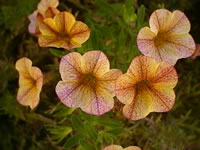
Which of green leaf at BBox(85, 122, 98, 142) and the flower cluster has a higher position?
the flower cluster

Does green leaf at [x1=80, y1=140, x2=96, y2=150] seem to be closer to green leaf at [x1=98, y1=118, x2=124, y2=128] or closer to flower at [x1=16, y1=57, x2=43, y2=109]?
green leaf at [x1=98, y1=118, x2=124, y2=128]

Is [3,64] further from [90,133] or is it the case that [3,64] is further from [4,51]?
[90,133]

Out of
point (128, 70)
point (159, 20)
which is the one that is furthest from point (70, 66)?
point (159, 20)

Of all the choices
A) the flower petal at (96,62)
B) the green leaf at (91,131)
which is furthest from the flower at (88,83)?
the green leaf at (91,131)

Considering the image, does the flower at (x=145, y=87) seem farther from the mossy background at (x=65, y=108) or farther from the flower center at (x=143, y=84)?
the mossy background at (x=65, y=108)

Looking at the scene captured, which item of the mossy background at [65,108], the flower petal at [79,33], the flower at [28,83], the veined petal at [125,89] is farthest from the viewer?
the mossy background at [65,108]

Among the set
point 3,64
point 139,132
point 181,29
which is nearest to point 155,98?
point 181,29

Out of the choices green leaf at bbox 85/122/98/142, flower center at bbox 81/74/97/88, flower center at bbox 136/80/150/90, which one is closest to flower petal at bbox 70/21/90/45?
flower center at bbox 81/74/97/88
